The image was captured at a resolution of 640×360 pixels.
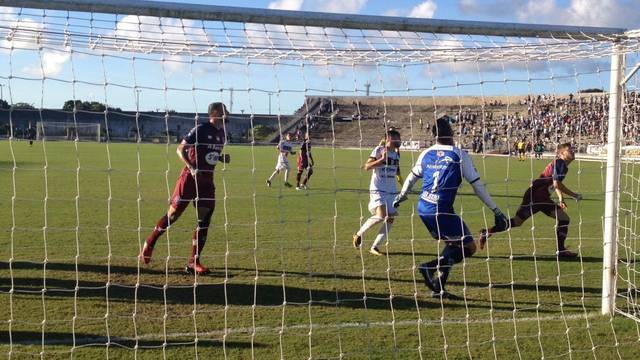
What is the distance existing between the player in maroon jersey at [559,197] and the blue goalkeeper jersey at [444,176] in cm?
267

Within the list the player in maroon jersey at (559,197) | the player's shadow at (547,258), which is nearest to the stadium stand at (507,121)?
the player in maroon jersey at (559,197)

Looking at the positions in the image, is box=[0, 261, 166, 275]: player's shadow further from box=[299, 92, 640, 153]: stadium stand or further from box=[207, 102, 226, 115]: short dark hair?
box=[299, 92, 640, 153]: stadium stand

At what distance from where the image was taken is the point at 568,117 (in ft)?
64.7

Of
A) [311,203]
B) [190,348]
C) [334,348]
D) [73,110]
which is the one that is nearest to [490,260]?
[334,348]

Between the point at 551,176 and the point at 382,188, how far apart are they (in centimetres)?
237

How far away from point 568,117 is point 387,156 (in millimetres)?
13405

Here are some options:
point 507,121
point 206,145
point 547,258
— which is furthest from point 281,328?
point 507,121

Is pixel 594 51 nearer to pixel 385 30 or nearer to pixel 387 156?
pixel 385 30

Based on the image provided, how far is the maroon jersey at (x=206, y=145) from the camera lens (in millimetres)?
7234

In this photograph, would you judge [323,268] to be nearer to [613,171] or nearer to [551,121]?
[613,171]

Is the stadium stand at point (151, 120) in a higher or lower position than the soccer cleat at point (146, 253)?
higher

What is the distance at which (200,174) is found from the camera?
7.28 m

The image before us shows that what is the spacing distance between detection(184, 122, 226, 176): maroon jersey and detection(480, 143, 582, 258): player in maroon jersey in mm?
4163

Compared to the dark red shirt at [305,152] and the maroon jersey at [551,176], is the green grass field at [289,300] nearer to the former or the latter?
the maroon jersey at [551,176]
